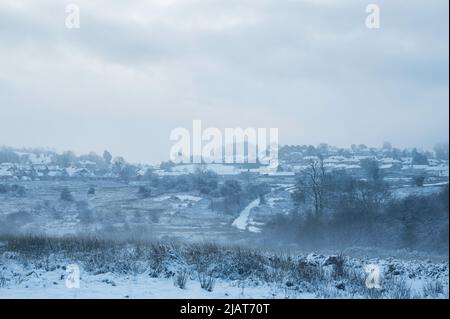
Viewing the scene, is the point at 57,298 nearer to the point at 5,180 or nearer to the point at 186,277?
the point at 186,277

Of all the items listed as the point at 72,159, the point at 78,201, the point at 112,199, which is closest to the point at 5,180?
the point at 78,201

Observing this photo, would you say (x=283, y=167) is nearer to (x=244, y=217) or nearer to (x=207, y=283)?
(x=244, y=217)

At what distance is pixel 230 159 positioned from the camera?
5378cm

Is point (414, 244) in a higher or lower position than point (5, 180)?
lower

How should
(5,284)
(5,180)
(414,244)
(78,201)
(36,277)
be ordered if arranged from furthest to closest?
(78,201) < (5,180) < (414,244) < (36,277) < (5,284)

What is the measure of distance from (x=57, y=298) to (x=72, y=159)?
47.8m

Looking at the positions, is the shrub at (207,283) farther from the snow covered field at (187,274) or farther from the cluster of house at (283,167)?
the cluster of house at (283,167)

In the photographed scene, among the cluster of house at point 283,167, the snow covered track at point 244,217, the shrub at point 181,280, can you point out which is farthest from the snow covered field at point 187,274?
the cluster of house at point 283,167

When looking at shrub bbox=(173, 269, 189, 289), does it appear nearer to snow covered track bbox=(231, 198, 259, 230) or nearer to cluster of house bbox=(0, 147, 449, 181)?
snow covered track bbox=(231, 198, 259, 230)

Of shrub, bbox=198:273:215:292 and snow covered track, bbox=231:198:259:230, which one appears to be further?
snow covered track, bbox=231:198:259:230

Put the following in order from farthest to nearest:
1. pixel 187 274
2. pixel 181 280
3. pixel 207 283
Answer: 1. pixel 187 274
2. pixel 181 280
3. pixel 207 283

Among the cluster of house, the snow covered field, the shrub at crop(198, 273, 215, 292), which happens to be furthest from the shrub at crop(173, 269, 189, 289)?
the cluster of house

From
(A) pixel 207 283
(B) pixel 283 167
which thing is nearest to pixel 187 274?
(A) pixel 207 283
